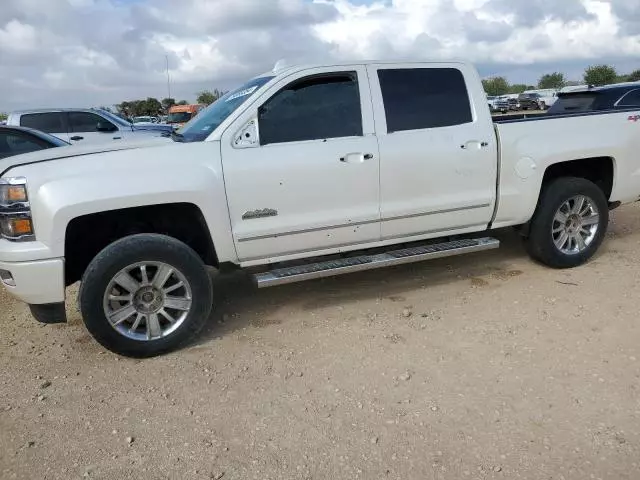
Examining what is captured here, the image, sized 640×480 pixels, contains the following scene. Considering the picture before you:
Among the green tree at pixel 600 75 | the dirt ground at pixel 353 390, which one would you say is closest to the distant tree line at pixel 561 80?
the green tree at pixel 600 75

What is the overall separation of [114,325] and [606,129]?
459 cm

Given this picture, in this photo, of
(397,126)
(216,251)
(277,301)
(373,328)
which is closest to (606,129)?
(397,126)

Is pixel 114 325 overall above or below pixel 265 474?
above

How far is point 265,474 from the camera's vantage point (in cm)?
273

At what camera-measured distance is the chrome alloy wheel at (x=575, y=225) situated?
5375mm

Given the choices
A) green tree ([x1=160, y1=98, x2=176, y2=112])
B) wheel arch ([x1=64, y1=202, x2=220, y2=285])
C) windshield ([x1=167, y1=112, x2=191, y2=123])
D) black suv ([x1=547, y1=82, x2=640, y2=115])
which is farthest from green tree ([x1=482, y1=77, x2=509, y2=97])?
wheel arch ([x1=64, y1=202, x2=220, y2=285])

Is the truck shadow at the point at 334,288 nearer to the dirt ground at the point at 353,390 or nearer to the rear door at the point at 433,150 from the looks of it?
the dirt ground at the point at 353,390

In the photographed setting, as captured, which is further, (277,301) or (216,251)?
(277,301)

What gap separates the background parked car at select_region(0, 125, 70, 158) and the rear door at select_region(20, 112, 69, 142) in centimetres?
334

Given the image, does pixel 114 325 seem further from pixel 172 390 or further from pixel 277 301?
pixel 277 301

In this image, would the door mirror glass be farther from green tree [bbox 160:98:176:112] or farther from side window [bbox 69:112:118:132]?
green tree [bbox 160:98:176:112]

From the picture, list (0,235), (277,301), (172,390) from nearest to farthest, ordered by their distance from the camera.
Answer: (172,390) → (0,235) → (277,301)

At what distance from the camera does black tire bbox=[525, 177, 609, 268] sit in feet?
17.2

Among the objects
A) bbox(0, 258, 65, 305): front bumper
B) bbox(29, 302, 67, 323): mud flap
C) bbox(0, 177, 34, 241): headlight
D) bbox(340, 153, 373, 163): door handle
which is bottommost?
bbox(29, 302, 67, 323): mud flap
